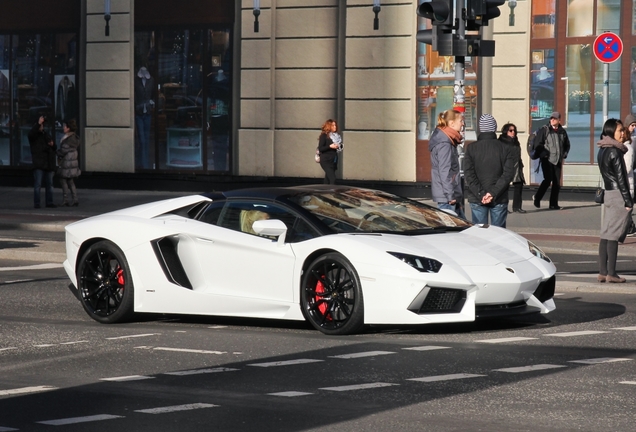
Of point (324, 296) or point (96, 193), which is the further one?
point (96, 193)

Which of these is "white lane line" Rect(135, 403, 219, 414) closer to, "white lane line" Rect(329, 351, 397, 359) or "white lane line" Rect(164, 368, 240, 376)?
Result: "white lane line" Rect(164, 368, 240, 376)

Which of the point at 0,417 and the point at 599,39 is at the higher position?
the point at 599,39

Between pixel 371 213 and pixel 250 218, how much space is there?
0.94 m

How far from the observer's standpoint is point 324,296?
384 inches

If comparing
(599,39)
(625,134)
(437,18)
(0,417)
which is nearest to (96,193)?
(599,39)

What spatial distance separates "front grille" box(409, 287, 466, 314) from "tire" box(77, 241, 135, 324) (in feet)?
8.21

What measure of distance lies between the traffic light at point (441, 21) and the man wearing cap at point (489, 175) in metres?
2.06

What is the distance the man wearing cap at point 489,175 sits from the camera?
13.5 metres

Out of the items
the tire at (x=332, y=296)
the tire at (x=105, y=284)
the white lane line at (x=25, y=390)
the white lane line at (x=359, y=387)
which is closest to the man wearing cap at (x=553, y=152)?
the tire at (x=105, y=284)

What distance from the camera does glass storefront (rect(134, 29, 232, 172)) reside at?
28125 mm

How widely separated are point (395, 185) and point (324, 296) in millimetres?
16638

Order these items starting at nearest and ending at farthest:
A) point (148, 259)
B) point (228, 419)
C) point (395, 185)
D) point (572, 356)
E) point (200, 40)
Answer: point (228, 419)
point (572, 356)
point (148, 259)
point (395, 185)
point (200, 40)

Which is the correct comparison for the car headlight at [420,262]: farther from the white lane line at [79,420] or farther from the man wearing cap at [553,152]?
the man wearing cap at [553,152]

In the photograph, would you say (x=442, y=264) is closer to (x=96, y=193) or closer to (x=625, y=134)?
(x=625, y=134)
